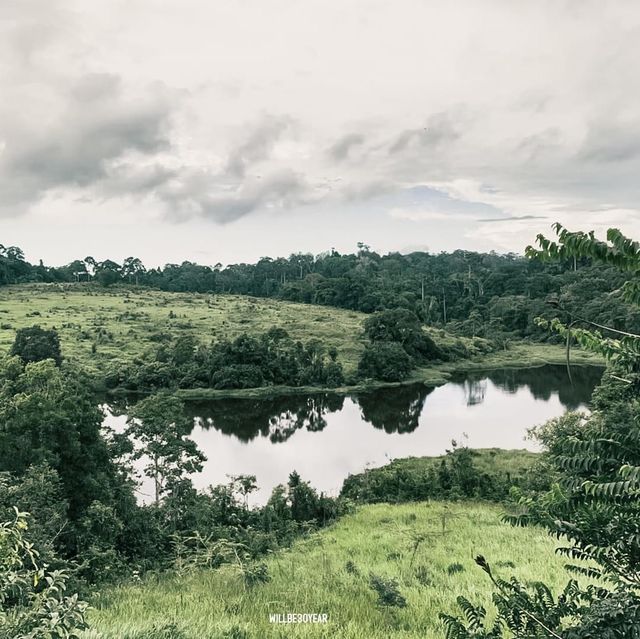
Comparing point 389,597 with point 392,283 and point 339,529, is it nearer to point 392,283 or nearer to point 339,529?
point 339,529

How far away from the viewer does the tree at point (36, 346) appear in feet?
143

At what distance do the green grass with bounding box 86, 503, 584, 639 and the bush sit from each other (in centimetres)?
3774

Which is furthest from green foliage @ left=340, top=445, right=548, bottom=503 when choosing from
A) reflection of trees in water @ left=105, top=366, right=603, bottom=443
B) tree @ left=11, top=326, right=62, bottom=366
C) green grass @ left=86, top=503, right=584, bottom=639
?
tree @ left=11, top=326, right=62, bottom=366

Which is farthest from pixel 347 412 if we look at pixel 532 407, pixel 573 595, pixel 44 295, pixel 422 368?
pixel 44 295

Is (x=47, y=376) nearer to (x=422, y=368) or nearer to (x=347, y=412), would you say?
(x=347, y=412)

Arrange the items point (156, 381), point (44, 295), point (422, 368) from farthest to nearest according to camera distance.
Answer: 1. point (44, 295)
2. point (422, 368)
3. point (156, 381)

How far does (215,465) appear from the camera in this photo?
28.9 m

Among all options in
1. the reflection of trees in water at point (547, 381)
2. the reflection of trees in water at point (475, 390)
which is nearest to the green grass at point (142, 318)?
the reflection of trees in water at point (475, 390)

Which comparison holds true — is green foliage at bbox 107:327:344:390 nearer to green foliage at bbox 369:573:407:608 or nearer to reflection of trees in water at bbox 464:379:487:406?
reflection of trees in water at bbox 464:379:487:406

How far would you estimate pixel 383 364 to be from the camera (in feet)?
180

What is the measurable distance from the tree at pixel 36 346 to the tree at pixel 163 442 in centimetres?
2896

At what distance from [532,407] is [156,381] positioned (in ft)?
109

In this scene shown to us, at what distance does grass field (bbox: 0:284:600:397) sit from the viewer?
56.2 metres

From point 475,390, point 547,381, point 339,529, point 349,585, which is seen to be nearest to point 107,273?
point 475,390
